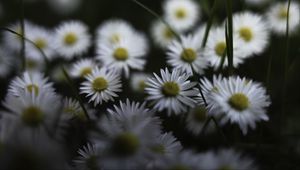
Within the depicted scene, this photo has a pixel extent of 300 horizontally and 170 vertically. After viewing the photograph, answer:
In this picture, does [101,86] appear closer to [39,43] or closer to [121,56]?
[121,56]

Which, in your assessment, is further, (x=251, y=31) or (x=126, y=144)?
(x=251, y=31)

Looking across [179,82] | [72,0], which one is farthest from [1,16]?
[179,82]

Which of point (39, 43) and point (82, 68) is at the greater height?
point (39, 43)

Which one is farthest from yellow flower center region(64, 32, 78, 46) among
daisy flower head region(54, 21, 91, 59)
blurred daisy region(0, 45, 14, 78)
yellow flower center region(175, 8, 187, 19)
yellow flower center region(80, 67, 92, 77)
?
yellow flower center region(175, 8, 187, 19)

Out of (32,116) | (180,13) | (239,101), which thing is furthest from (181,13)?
(32,116)

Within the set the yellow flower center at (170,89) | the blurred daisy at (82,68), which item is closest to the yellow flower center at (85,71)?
the blurred daisy at (82,68)

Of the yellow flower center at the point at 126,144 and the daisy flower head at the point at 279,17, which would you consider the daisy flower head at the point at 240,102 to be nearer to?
the yellow flower center at the point at 126,144

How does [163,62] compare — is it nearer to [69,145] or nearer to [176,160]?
[69,145]
